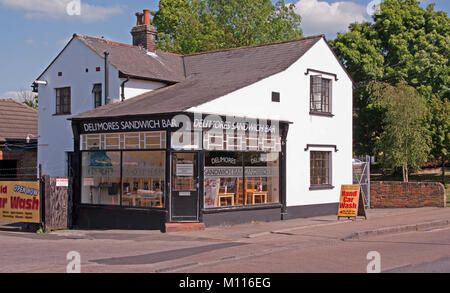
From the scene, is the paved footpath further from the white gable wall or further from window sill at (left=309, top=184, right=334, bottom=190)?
the white gable wall

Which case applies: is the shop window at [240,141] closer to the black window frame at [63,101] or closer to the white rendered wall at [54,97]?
the white rendered wall at [54,97]

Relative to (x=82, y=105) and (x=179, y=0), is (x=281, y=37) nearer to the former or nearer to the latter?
(x=179, y=0)

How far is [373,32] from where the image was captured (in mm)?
38688

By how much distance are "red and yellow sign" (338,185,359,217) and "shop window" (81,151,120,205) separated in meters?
7.51

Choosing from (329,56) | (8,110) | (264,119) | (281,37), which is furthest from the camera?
(281,37)

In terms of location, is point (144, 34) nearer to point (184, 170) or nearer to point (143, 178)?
point (143, 178)

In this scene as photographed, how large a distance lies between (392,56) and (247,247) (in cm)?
2770

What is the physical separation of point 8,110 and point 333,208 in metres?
17.8

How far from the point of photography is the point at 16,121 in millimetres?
29484

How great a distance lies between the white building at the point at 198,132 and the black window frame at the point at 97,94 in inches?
2.4

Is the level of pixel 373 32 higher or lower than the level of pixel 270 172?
higher

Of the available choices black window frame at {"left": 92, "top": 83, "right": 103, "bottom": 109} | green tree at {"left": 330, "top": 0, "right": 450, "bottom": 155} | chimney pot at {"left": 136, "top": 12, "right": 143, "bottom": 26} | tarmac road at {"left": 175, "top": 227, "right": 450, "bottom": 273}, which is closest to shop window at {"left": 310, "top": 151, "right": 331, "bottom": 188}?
tarmac road at {"left": 175, "top": 227, "right": 450, "bottom": 273}
